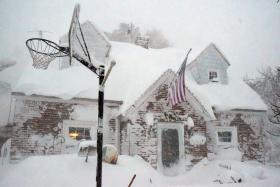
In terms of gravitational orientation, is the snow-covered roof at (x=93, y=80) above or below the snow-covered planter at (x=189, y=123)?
above

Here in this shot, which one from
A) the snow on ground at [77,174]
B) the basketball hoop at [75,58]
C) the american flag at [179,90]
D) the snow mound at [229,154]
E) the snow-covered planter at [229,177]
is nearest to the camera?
the basketball hoop at [75,58]

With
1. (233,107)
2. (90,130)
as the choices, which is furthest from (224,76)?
(90,130)

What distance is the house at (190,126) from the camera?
33.6 ft

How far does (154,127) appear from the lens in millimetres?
10430

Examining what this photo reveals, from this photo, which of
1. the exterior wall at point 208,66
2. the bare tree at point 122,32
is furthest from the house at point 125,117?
the bare tree at point 122,32

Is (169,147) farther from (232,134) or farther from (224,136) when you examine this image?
(232,134)

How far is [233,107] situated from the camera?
12.5 metres

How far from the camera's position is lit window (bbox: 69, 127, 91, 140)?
10602mm

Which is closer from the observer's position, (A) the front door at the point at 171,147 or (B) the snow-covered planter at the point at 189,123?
(A) the front door at the point at 171,147

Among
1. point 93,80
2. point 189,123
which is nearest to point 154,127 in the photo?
point 189,123

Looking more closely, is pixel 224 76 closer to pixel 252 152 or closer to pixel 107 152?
pixel 252 152

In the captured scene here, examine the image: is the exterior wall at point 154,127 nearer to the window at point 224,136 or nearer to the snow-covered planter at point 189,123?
the snow-covered planter at point 189,123

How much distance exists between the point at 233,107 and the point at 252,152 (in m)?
2.29

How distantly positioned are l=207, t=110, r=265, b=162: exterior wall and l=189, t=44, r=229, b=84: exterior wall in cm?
207
